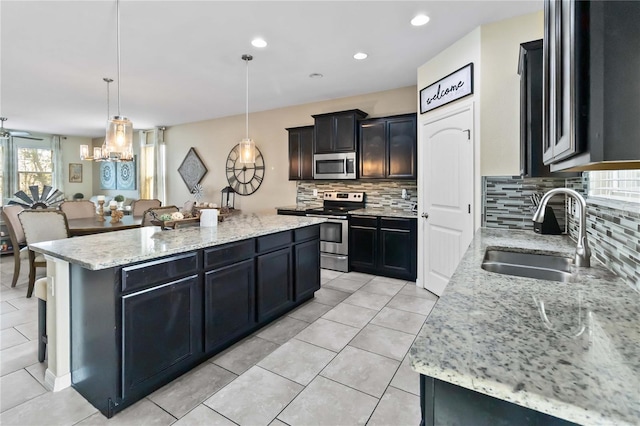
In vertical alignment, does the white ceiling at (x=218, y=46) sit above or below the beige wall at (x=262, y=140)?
above

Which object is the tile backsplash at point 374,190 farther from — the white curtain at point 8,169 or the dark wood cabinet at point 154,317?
the white curtain at point 8,169

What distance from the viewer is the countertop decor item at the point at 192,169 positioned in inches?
280

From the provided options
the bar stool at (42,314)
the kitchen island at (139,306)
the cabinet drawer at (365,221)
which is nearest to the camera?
the kitchen island at (139,306)

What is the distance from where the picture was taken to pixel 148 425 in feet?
5.62

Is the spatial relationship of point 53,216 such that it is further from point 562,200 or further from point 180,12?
point 562,200

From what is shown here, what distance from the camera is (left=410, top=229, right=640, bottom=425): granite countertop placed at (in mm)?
585

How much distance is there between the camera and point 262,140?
20.4 ft

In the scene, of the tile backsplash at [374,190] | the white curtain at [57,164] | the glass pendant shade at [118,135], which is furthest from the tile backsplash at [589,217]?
the white curtain at [57,164]

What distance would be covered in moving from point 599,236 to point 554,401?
1392mm

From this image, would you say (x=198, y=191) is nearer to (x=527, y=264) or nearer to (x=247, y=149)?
(x=247, y=149)

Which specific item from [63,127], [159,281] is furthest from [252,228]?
[63,127]

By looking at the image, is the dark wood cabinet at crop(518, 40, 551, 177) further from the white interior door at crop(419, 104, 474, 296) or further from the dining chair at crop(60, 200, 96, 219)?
the dining chair at crop(60, 200, 96, 219)

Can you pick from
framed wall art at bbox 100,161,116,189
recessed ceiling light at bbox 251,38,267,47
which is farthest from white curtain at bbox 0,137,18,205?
recessed ceiling light at bbox 251,38,267,47

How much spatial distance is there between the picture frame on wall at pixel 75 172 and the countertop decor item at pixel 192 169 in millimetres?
4173
